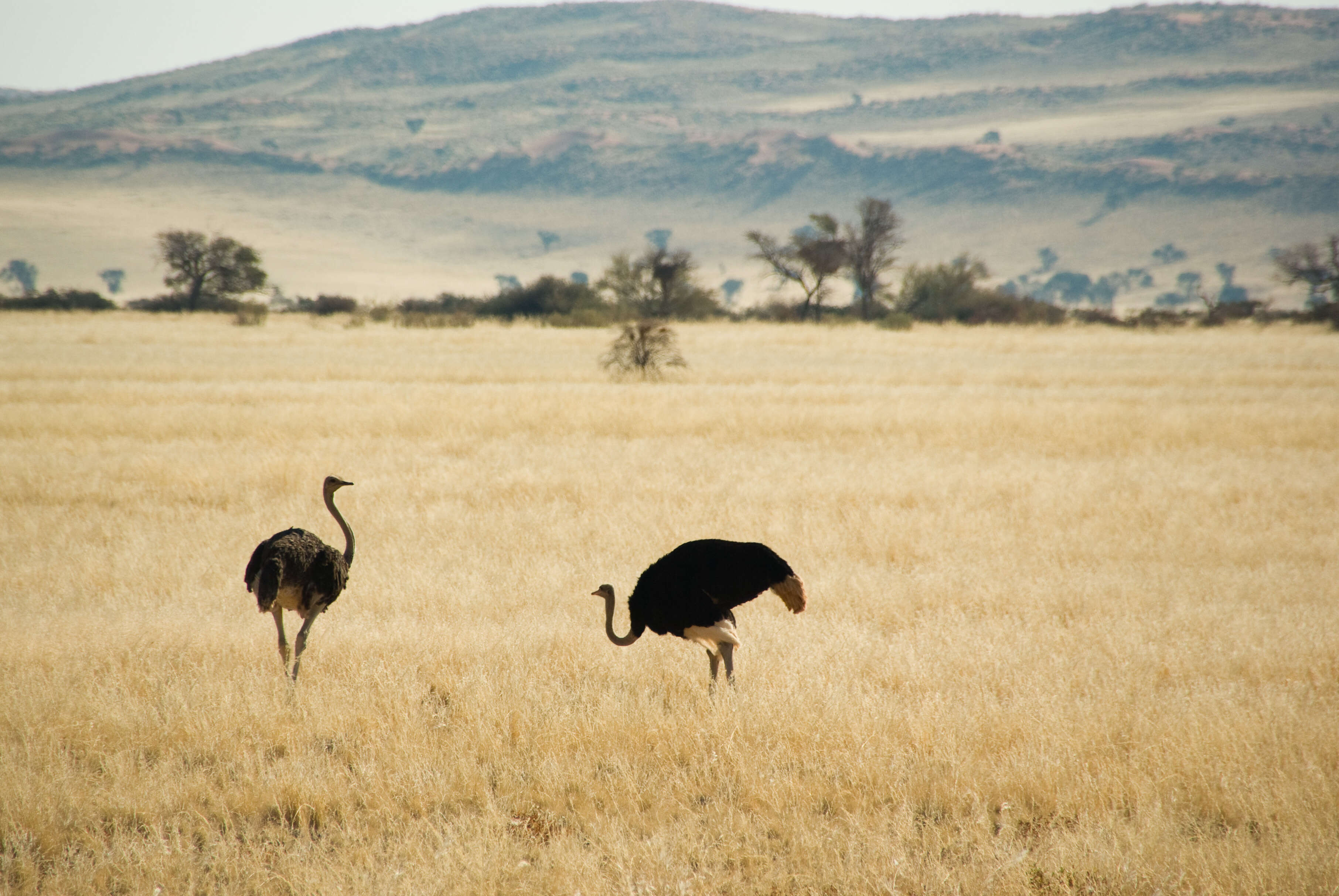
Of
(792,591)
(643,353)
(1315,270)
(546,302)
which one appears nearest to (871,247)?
(546,302)

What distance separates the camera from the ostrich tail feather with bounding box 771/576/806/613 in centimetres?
483

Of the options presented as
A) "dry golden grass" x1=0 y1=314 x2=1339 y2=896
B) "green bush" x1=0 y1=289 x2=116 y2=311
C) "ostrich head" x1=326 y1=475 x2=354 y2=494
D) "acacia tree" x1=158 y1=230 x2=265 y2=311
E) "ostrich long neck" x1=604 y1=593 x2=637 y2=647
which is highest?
"acacia tree" x1=158 y1=230 x2=265 y2=311

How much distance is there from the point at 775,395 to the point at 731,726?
15037mm

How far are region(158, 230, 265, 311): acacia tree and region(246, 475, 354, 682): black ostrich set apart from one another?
52.4m

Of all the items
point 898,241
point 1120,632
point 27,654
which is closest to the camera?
point 27,654

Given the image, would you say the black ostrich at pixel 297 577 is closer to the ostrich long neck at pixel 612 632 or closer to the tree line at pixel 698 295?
the ostrich long neck at pixel 612 632

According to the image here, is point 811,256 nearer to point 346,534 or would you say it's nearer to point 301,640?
point 346,534

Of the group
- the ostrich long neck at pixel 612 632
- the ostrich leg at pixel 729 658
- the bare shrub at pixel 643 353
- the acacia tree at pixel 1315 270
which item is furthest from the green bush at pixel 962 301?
the ostrich long neck at pixel 612 632

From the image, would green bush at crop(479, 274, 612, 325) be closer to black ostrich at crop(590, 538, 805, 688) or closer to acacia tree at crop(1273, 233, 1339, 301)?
acacia tree at crop(1273, 233, 1339, 301)

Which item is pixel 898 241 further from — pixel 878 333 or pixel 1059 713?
pixel 1059 713

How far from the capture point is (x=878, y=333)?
3909cm

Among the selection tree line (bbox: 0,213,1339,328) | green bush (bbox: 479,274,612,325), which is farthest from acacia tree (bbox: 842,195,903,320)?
green bush (bbox: 479,274,612,325)

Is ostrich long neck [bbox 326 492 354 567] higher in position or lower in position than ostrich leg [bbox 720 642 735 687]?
higher

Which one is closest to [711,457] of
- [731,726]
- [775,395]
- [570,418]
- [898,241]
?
[570,418]
